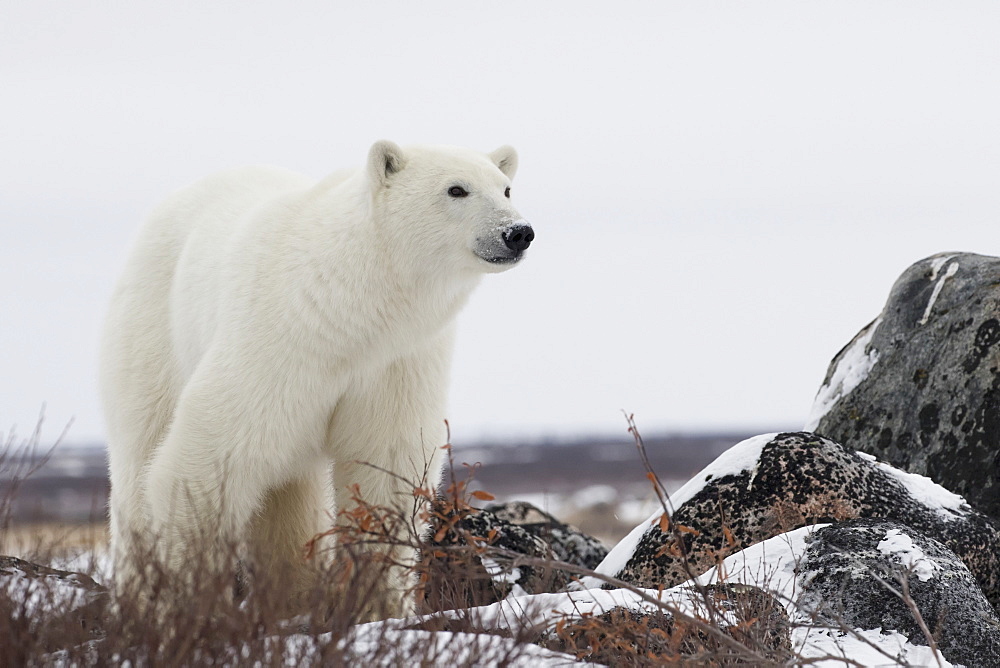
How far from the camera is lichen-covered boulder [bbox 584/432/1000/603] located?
4648 mm

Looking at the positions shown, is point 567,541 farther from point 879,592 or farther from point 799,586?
point 879,592

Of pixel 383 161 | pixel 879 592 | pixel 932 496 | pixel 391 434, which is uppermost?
pixel 383 161

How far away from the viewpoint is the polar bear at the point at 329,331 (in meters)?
4.23

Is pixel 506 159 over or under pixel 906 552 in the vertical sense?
over

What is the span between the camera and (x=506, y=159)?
506cm

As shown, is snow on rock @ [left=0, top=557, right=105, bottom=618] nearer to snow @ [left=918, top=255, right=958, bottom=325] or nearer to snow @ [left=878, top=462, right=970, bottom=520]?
snow @ [left=878, top=462, right=970, bottom=520]

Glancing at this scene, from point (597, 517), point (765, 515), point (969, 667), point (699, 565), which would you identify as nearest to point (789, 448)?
point (765, 515)

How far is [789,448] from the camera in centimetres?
484

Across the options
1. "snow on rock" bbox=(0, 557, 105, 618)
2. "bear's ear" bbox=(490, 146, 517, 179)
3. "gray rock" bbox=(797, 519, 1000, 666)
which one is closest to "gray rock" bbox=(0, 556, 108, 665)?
"snow on rock" bbox=(0, 557, 105, 618)

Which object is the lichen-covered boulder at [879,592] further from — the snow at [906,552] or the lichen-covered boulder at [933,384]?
the lichen-covered boulder at [933,384]

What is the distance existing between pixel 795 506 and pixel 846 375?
193 cm

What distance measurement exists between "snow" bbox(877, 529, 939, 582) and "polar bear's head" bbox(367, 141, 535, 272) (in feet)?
5.95

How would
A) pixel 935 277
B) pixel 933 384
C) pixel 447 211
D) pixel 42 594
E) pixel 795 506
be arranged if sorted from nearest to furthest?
pixel 42 594, pixel 447 211, pixel 795 506, pixel 933 384, pixel 935 277

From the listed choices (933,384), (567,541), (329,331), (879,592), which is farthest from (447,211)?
(933,384)
